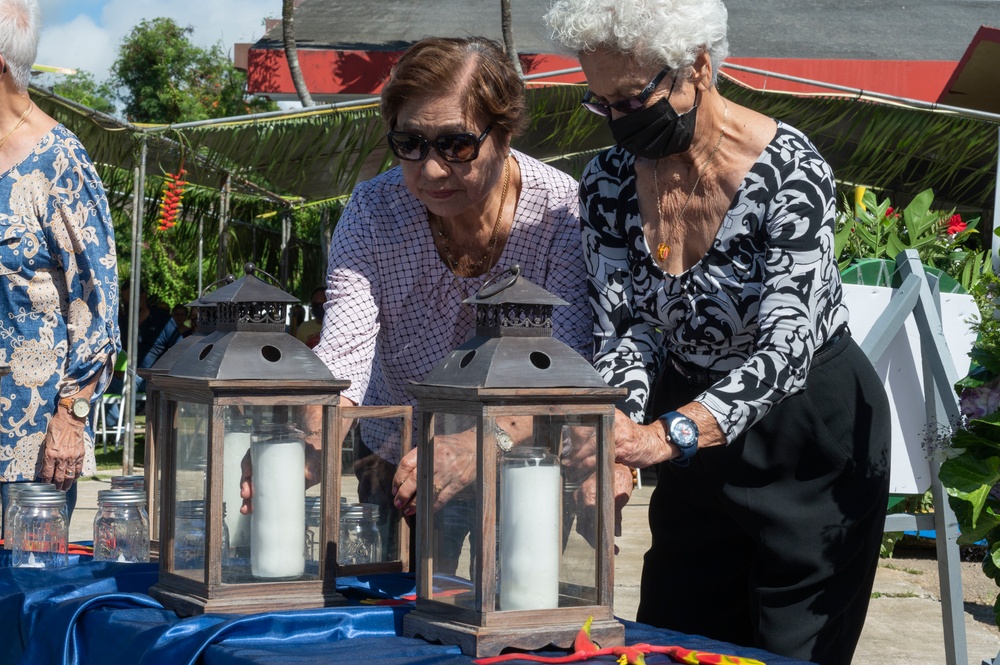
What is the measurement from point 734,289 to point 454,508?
79cm

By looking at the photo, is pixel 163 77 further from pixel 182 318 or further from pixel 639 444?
pixel 639 444

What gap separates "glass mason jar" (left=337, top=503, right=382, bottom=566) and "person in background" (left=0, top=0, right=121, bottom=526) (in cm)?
111

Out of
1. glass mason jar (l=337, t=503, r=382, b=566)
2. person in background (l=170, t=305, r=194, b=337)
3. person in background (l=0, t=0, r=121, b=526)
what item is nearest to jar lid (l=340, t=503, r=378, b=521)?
glass mason jar (l=337, t=503, r=382, b=566)

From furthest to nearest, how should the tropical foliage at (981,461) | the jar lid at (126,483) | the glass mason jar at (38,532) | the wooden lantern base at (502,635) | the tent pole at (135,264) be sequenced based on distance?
the tent pole at (135,264) → the jar lid at (126,483) → the glass mason jar at (38,532) → the tropical foliage at (981,461) → the wooden lantern base at (502,635)

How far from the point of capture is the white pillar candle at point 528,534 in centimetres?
163

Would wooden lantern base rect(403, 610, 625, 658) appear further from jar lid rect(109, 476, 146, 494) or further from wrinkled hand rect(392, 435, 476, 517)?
jar lid rect(109, 476, 146, 494)

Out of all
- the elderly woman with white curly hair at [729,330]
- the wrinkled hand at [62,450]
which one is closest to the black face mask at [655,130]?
the elderly woman with white curly hair at [729,330]

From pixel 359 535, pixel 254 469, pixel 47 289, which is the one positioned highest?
pixel 47 289

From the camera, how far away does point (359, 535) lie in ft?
6.99

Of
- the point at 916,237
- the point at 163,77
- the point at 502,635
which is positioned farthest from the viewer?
the point at 163,77

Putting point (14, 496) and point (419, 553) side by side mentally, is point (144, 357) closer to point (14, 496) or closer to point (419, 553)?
point (14, 496)

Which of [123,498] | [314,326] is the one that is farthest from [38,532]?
[314,326]

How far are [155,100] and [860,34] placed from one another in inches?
1098

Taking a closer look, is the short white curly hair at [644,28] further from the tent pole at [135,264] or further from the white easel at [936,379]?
the tent pole at [135,264]
